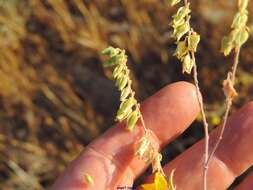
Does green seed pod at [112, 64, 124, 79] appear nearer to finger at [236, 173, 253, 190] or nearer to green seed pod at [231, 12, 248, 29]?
green seed pod at [231, 12, 248, 29]

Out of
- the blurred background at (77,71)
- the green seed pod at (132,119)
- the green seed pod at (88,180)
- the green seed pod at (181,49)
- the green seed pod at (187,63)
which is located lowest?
the blurred background at (77,71)

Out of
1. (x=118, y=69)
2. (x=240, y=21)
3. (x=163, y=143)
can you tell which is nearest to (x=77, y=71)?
(x=163, y=143)

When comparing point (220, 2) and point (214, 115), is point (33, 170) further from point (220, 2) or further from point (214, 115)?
point (220, 2)

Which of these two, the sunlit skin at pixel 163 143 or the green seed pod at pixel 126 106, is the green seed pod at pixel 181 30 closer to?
the green seed pod at pixel 126 106

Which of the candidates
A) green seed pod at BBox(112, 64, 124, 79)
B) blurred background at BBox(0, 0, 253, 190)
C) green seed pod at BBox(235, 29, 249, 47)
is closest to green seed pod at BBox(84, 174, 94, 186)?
green seed pod at BBox(112, 64, 124, 79)

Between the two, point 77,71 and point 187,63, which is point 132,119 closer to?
point 187,63

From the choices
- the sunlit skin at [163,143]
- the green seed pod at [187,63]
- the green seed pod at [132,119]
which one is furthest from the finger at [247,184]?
the green seed pod at [187,63]
